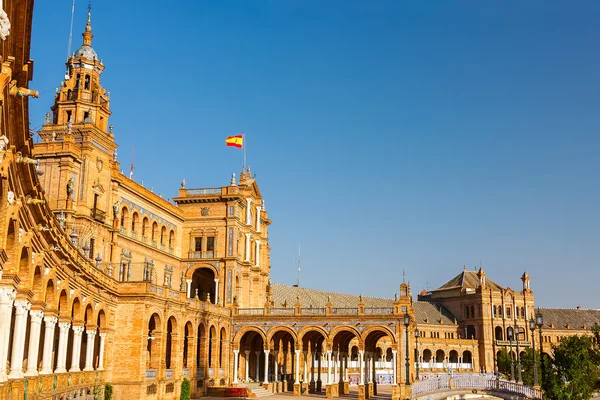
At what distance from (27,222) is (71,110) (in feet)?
87.7

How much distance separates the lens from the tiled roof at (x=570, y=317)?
385ft

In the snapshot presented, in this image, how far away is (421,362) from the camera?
97.7 m

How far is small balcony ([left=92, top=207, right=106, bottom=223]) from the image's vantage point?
145 feet

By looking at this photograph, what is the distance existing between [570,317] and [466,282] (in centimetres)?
2155

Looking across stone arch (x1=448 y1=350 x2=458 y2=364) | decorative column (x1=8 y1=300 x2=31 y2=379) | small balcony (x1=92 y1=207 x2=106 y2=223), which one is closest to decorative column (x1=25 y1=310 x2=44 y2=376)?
decorative column (x1=8 y1=300 x2=31 y2=379)

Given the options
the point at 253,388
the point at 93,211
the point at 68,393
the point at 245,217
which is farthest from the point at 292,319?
the point at 68,393

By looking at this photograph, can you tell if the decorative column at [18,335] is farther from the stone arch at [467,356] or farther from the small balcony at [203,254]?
the stone arch at [467,356]

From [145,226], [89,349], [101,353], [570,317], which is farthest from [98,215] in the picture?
[570,317]

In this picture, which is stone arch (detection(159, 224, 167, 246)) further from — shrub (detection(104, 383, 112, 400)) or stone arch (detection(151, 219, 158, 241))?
shrub (detection(104, 383, 112, 400))

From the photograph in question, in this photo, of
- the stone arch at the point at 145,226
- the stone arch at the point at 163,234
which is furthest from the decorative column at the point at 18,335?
the stone arch at the point at 163,234

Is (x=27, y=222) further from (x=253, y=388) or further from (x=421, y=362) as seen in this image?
(x=421, y=362)

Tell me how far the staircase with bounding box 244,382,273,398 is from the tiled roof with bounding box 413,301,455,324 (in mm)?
51310

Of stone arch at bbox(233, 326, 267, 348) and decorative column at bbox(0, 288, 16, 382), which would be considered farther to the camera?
stone arch at bbox(233, 326, 267, 348)

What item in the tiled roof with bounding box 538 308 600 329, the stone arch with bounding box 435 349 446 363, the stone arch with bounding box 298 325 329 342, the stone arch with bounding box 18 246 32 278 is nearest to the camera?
the stone arch with bounding box 18 246 32 278
